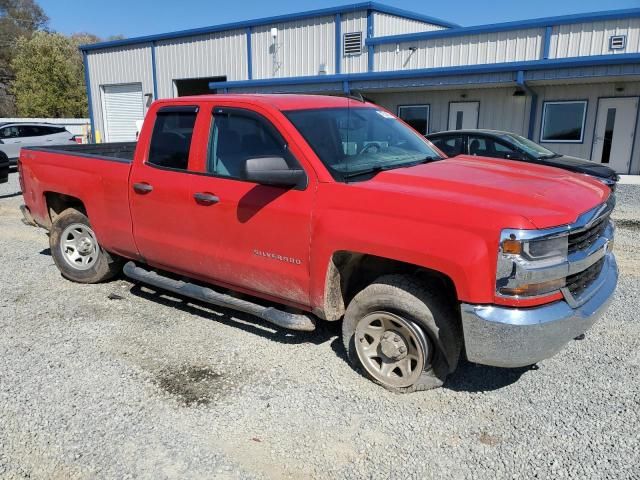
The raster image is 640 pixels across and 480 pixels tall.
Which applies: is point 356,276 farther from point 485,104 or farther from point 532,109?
point 485,104

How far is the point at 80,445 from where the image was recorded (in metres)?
3.20

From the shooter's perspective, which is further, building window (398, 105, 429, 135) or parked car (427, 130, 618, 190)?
building window (398, 105, 429, 135)

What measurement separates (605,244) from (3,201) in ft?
40.6

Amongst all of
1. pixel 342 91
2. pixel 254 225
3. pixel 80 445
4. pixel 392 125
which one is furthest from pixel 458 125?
pixel 80 445

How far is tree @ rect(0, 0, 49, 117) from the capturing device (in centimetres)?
5462

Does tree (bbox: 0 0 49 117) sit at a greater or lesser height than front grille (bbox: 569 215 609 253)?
greater

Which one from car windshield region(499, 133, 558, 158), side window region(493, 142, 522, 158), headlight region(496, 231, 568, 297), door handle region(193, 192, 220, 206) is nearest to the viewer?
headlight region(496, 231, 568, 297)

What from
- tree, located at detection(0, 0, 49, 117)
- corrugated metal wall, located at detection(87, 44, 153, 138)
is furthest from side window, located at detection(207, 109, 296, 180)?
tree, located at detection(0, 0, 49, 117)

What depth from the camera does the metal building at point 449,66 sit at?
56.1 feet

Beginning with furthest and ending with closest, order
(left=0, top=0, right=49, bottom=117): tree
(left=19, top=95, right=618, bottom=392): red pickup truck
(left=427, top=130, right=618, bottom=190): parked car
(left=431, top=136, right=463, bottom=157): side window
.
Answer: (left=0, top=0, right=49, bottom=117): tree < (left=431, top=136, right=463, bottom=157): side window < (left=427, top=130, right=618, bottom=190): parked car < (left=19, top=95, right=618, bottom=392): red pickup truck

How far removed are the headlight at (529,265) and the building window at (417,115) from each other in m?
18.1

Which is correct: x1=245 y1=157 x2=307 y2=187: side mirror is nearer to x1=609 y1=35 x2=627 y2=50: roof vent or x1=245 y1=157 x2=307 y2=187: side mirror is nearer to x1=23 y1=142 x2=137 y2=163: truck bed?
x1=23 y1=142 x2=137 y2=163: truck bed

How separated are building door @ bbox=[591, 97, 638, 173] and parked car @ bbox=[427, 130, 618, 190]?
23.3ft

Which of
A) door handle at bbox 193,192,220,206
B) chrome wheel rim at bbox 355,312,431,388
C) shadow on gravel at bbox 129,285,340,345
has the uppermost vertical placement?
door handle at bbox 193,192,220,206
